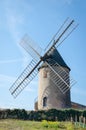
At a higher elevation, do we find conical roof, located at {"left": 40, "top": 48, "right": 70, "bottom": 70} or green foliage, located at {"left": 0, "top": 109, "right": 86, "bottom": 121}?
conical roof, located at {"left": 40, "top": 48, "right": 70, "bottom": 70}

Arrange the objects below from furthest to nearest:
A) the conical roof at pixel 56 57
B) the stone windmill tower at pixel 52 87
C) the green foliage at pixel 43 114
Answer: the conical roof at pixel 56 57
the stone windmill tower at pixel 52 87
the green foliage at pixel 43 114

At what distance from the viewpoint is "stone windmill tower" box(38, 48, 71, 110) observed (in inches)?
1232

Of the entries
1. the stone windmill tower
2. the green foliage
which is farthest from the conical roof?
the green foliage

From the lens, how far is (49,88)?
1245 inches

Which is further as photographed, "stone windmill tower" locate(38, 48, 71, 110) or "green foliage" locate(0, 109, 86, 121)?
"stone windmill tower" locate(38, 48, 71, 110)

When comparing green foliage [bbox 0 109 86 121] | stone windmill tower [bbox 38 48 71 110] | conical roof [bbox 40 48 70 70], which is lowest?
green foliage [bbox 0 109 86 121]

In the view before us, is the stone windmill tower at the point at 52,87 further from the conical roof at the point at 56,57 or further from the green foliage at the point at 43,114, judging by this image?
the green foliage at the point at 43,114

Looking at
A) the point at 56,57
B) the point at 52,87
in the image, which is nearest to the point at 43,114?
the point at 52,87

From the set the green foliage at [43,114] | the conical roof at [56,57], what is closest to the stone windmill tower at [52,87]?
the conical roof at [56,57]

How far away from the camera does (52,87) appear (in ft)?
103

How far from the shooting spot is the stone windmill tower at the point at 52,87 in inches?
1232

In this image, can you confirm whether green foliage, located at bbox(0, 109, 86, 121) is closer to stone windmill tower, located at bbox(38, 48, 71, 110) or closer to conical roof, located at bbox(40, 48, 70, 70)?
stone windmill tower, located at bbox(38, 48, 71, 110)

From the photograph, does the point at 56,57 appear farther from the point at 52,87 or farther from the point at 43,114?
the point at 43,114

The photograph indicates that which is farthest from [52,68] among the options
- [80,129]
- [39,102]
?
[80,129]
